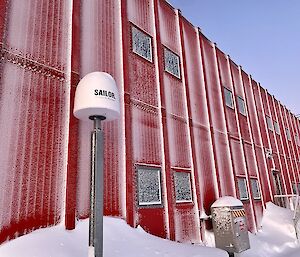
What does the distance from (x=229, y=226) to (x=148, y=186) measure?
2.82 metres

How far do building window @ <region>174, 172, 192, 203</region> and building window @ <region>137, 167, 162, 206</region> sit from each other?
0.91 m

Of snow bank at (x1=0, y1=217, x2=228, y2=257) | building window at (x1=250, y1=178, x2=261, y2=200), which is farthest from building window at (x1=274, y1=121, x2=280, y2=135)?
snow bank at (x1=0, y1=217, x2=228, y2=257)

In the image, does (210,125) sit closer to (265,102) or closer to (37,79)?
(37,79)

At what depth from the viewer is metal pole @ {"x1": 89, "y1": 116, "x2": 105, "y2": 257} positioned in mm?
4129

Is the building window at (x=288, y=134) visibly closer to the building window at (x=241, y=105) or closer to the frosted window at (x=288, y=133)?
the frosted window at (x=288, y=133)

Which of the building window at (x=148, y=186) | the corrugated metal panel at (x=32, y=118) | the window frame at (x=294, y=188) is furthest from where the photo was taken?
the window frame at (x=294, y=188)

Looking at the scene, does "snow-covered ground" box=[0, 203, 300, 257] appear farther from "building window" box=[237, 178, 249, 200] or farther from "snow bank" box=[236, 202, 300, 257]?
Result: "building window" box=[237, 178, 249, 200]

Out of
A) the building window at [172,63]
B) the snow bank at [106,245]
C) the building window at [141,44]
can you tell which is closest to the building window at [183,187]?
the snow bank at [106,245]

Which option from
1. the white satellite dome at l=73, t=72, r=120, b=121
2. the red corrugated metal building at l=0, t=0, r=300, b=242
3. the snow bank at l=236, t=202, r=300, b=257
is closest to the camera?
the white satellite dome at l=73, t=72, r=120, b=121

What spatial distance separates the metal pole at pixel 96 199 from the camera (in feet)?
13.5

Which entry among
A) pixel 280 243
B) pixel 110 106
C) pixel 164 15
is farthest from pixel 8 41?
pixel 280 243

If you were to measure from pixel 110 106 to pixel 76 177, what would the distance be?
176 cm

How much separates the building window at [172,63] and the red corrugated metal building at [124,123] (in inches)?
2.1

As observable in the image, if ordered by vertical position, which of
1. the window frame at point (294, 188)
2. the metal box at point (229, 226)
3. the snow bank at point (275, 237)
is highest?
the window frame at point (294, 188)
